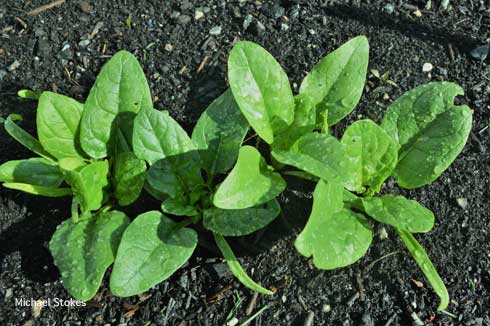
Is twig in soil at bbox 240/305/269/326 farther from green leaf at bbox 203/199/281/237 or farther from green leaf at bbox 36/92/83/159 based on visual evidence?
green leaf at bbox 36/92/83/159

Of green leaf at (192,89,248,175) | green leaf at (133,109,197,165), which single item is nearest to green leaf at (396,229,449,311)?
green leaf at (192,89,248,175)

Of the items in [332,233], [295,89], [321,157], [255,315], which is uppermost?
[321,157]

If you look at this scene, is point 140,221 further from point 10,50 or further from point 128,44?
point 10,50

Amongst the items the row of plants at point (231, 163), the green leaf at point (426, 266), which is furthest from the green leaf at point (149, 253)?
the green leaf at point (426, 266)

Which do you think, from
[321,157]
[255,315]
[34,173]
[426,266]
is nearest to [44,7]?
[34,173]

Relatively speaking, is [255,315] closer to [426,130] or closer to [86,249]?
[86,249]
